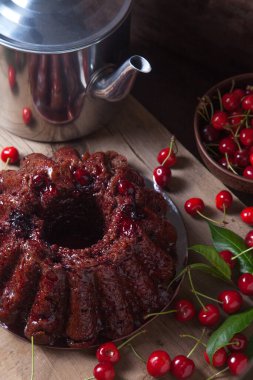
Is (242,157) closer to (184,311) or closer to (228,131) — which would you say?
(228,131)

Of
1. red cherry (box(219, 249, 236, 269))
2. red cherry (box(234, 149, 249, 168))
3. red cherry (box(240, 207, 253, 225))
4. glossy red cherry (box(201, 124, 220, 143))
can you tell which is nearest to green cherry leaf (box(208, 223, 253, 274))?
red cherry (box(219, 249, 236, 269))

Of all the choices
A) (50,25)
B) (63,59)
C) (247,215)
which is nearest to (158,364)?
(247,215)

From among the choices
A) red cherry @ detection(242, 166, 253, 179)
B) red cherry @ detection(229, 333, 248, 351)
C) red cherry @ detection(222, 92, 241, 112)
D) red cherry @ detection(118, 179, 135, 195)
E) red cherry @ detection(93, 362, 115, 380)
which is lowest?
red cherry @ detection(93, 362, 115, 380)

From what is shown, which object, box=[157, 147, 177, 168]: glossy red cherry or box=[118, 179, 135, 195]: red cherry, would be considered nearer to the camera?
box=[118, 179, 135, 195]: red cherry

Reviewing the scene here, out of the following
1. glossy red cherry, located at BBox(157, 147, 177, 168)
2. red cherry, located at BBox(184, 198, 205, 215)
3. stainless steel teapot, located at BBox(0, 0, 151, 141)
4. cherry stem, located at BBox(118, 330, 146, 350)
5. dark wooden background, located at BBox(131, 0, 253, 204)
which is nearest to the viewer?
cherry stem, located at BBox(118, 330, 146, 350)

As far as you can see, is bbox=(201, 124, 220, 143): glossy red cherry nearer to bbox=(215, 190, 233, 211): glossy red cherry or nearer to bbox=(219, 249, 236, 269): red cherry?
bbox=(215, 190, 233, 211): glossy red cherry

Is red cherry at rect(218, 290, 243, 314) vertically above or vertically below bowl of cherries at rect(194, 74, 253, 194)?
below

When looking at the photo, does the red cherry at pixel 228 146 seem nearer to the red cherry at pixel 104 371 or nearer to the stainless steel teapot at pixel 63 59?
the stainless steel teapot at pixel 63 59

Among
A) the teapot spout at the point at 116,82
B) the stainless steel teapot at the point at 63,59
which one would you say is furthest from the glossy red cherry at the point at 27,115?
the teapot spout at the point at 116,82
